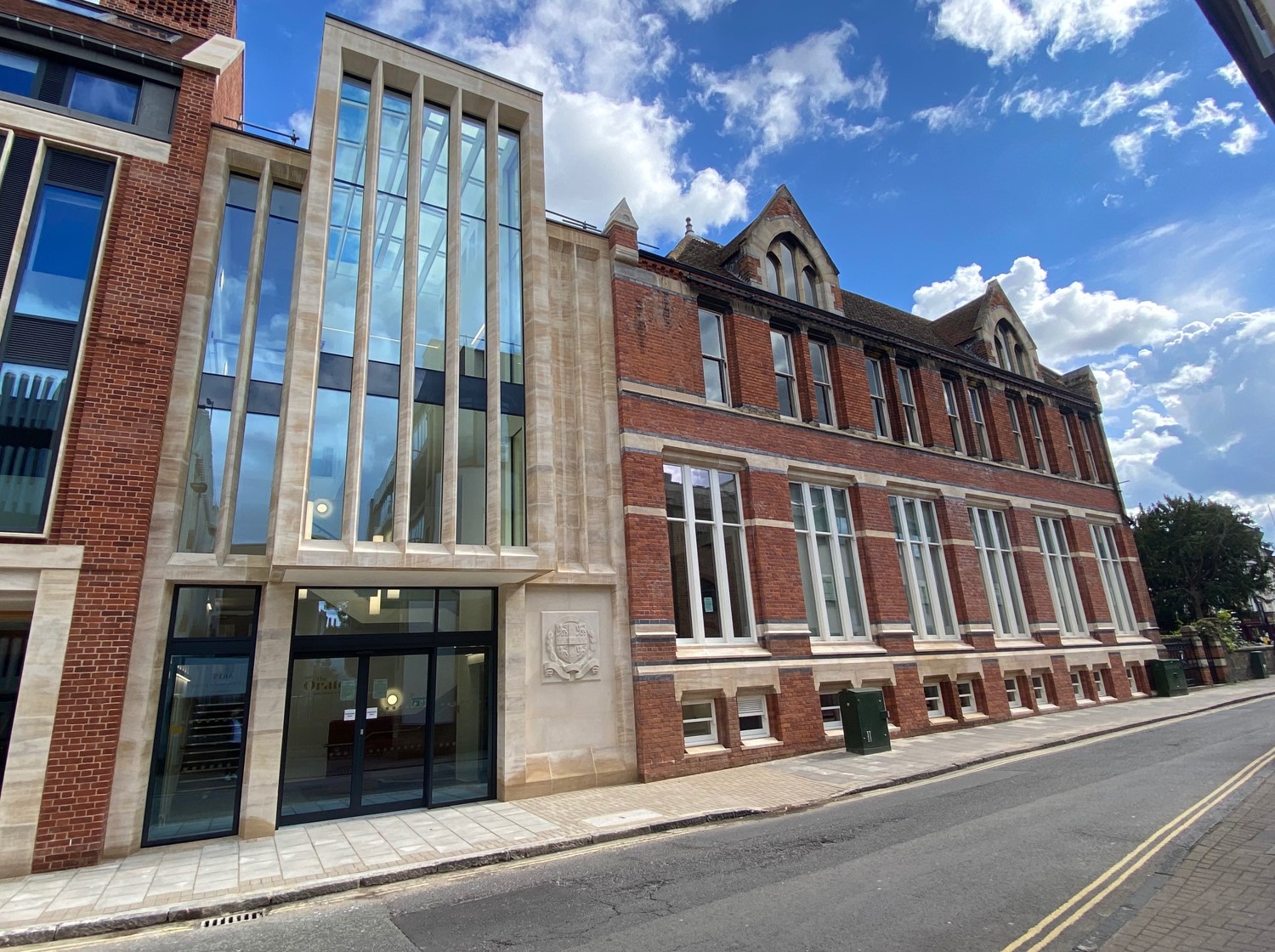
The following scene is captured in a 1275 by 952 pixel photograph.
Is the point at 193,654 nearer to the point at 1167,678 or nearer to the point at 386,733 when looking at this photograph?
the point at 386,733

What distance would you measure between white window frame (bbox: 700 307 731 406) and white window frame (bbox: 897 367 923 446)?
6593mm

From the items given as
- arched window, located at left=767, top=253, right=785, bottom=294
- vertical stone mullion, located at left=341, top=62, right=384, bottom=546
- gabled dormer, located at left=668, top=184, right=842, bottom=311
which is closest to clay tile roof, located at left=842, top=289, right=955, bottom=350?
gabled dormer, located at left=668, top=184, right=842, bottom=311

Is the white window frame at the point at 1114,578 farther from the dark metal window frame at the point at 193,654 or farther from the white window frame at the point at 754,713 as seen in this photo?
the dark metal window frame at the point at 193,654

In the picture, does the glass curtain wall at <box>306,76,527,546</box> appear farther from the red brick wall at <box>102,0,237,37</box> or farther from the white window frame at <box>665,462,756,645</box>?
the white window frame at <box>665,462,756,645</box>

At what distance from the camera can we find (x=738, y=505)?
15.3 meters

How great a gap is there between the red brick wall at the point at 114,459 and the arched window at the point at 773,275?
42.7 ft

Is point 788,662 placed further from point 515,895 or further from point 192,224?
point 192,224

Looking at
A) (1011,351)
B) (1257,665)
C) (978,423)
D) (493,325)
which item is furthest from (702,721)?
(1257,665)

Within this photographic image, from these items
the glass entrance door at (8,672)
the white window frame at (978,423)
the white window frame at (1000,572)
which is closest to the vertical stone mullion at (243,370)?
the glass entrance door at (8,672)

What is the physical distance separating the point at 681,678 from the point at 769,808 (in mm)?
3418

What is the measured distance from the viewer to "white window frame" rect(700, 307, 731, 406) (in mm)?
16000

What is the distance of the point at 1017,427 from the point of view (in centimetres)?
2370

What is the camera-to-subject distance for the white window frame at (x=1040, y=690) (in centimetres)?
1972

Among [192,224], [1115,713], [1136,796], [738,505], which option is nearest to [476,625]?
[738,505]
